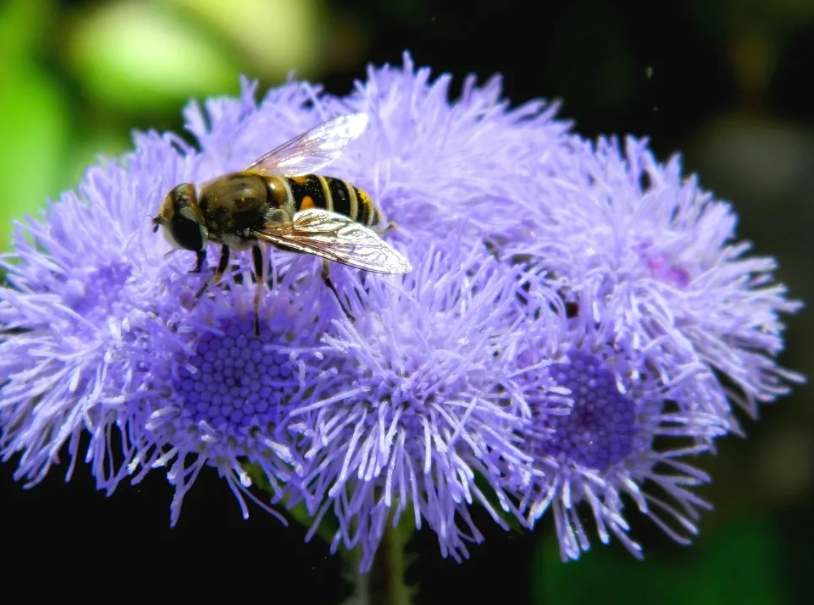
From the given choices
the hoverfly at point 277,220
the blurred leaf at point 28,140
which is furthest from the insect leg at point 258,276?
the blurred leaf at point 28,140

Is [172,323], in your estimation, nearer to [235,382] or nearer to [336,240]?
[235,382]

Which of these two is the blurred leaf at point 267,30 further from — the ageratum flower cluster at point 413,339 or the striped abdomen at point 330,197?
the striped abdomen at point 330,197

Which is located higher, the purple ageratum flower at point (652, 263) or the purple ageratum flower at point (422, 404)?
the purple ageratum flower at point (652, 263)

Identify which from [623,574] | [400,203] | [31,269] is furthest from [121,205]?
[623,574]

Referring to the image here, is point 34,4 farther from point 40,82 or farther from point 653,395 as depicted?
point 653,395

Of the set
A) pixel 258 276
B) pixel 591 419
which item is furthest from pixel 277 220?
pixel 591 419
